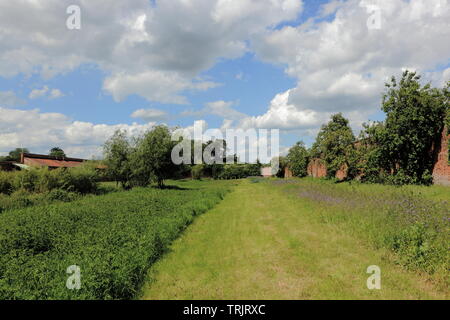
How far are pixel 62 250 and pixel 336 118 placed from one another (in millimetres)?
31692

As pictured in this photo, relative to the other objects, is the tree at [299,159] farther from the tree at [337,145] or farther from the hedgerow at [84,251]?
the hedgerow at [84,251]

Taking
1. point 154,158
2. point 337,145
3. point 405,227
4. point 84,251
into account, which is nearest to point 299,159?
point 337,145

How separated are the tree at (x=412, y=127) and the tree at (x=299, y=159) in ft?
83.1

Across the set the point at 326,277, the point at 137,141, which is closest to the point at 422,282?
the point at 326,277

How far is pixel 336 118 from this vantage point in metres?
31.6

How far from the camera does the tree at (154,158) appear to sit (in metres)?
26.8

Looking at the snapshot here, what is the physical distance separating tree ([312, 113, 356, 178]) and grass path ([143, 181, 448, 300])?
20639mm

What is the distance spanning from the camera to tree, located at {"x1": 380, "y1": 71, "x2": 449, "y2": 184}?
55.1 feet

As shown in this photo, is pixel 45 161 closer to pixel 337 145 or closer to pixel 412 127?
pixel 337 145

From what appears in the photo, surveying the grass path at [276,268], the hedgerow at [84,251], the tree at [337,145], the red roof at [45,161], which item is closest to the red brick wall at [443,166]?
the tree at [337,145]

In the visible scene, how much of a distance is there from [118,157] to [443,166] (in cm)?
2721

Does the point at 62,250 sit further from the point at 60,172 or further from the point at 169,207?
the point at 60,172

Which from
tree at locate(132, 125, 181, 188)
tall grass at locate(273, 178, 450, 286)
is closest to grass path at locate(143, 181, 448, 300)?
tall grass at locate(273, 178, 450, 286)

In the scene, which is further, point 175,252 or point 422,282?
point 175,252
